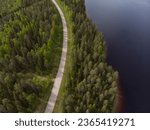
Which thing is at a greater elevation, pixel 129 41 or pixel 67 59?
pixel 129 41

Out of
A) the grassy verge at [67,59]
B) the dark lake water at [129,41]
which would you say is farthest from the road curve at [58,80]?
the dark lake water at [129,41]

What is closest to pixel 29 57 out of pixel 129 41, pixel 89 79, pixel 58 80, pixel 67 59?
pixel 58 80

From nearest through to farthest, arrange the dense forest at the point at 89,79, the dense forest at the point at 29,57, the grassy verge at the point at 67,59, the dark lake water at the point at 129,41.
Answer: the dense forest at the point at 89,79 → the dense forest at the point at 29,57 → the grassy verge at the point at 67,59 → the dark lake water at the point at 129,41

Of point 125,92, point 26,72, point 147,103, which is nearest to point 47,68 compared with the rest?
point 26,72

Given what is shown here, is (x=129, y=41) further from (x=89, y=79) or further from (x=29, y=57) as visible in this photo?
(x=29, y=57)

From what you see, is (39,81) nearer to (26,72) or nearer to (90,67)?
(26,72)

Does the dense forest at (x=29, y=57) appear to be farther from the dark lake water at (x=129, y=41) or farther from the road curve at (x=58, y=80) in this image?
the dark lake water at (x=129, y=41)

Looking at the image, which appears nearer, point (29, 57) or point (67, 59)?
point (29, 57)
